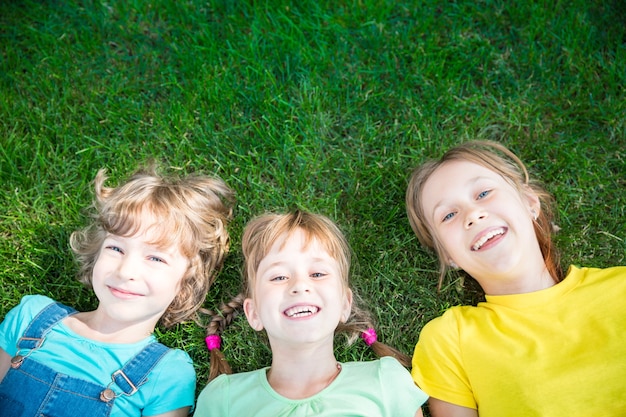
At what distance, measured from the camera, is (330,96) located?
3580 millimetres

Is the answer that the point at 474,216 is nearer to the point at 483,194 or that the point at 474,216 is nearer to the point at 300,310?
the point at 483,194

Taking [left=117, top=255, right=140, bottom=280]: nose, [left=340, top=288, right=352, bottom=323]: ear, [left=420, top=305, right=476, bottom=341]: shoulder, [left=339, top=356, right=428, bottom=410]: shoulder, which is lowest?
[left=339, top=356, right=428, bottom=410]: shoulder

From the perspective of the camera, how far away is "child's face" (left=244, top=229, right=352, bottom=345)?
2643 mm

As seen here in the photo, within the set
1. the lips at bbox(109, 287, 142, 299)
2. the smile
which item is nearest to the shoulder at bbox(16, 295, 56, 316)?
the lips at bbox(109, 287, 142, 299)

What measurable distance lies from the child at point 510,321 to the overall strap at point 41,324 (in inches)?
70.5

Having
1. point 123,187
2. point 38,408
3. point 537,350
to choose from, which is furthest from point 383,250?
point 38,408

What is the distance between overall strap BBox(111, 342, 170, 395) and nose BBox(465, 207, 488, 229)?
162 cm

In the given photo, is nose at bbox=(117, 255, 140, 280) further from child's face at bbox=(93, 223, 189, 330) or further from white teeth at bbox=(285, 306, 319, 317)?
white teeth at bbox=(285, 306, 319, 317)

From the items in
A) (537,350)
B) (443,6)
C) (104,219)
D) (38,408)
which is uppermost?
(443,6)

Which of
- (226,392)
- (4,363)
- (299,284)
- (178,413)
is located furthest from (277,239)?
(4,363)

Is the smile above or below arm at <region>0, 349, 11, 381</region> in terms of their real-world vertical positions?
above

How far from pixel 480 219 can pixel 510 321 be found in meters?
0.51

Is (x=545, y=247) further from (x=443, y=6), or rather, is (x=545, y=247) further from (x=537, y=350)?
(x=443, y=6)

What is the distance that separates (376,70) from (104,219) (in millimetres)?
1799
